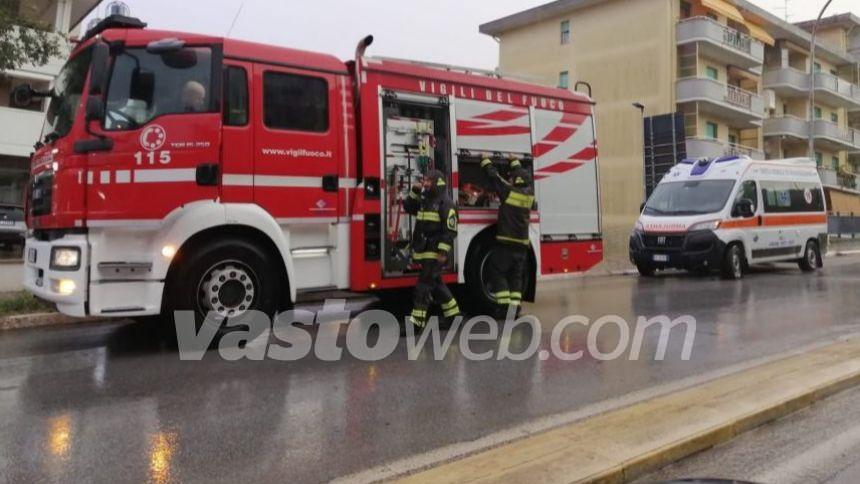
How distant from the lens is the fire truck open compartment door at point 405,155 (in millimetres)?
7176

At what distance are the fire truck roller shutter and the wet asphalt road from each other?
78 centimetres

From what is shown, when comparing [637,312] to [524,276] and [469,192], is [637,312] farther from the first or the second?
[469,192]

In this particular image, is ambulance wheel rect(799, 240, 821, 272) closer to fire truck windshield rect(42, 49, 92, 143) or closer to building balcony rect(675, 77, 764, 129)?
fire truck windshield rect(42, 49, 92, 143)

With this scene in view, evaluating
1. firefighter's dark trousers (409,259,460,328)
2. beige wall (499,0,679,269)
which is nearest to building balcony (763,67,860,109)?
beige wall (499,0,679,269)

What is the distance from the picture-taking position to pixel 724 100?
110 ft

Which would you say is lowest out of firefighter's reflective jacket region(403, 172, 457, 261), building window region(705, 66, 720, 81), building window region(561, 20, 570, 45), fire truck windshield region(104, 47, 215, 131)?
firefighter's reflective jacket region(403, 172, 457, 261)

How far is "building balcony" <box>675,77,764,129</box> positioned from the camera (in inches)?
1262

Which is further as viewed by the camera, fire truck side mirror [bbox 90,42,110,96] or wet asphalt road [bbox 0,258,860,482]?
fire truck side mirror [bbox 90,42,110,96]

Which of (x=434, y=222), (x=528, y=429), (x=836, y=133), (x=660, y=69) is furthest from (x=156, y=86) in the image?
(x=836, y=133)

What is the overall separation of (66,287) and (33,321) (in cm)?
276

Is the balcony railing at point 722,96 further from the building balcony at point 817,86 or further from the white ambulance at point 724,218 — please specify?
the white ambulance at point 724,218

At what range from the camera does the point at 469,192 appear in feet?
26.1

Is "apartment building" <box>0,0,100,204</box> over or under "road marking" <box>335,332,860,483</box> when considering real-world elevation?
over

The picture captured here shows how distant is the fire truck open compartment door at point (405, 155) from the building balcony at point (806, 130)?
39.4 meters
